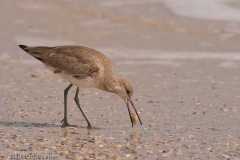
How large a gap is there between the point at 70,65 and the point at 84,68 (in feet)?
0.75

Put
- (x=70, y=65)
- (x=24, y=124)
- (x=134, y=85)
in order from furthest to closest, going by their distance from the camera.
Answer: (x=134, y=85) → (x=70, y=65) → (x=24, y=124)

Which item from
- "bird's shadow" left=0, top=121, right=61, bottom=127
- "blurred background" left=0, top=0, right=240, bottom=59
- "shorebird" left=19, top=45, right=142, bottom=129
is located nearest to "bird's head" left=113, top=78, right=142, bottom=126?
"shorebird" left=19, top=45, right=142, bottom=129

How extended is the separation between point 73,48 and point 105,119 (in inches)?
43.0

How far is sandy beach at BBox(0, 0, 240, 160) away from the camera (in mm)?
7262

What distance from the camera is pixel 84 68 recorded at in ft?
27.1

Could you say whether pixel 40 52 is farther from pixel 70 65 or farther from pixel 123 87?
Answer: pixel 123 87

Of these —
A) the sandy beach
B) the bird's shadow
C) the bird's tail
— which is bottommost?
the bird's shadow

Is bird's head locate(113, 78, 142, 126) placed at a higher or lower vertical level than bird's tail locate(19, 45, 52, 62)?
lower

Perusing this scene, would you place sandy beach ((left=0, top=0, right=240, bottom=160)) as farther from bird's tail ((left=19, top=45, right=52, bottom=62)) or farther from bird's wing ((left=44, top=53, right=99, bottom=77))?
bird's tail ((left=19, top=45, right=52, bottom=62))

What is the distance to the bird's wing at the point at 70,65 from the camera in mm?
8266

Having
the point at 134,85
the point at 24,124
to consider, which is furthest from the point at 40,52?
the point at 134,85

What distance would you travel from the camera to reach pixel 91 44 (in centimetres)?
1427

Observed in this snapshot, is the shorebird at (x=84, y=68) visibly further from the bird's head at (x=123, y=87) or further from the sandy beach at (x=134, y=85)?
the sandy beach at (x=134, y=85)

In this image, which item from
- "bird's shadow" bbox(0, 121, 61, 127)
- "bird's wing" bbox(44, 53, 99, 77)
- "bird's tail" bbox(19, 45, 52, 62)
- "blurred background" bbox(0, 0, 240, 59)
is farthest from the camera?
"blurred background" bbox(0, 0, 240, 59)
